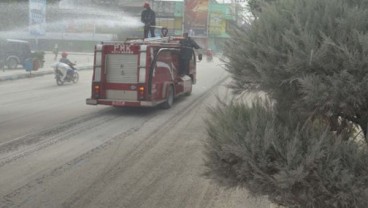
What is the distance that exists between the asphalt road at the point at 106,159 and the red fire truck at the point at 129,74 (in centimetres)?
42

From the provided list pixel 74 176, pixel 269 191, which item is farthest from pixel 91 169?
pixel 269 191

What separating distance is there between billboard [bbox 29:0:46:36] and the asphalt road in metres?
14.0

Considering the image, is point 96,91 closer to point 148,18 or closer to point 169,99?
point 169,99

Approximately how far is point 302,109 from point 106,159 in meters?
5.69

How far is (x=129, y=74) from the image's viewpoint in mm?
14852

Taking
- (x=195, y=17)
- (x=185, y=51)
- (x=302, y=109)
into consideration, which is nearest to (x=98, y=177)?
(x=302, y=109)

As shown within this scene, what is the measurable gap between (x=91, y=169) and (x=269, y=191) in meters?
4.89

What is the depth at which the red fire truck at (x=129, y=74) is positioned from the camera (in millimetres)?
14539

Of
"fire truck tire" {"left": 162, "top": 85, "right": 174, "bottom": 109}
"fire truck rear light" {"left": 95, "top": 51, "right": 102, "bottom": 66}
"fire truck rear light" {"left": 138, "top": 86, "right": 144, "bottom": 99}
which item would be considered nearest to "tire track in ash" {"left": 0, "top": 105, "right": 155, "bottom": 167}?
"fire truck rear light" {"left": 138, "top": 86, "right": 144, "bottom": 99}

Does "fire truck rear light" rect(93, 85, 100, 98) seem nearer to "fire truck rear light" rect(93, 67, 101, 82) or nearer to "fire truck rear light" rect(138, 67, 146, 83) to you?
"fire truck rear light" rect(93, 67, 101, 82)

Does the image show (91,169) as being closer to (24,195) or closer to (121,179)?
(121,179)

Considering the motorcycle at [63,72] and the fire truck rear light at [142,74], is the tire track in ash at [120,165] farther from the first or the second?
the motorcycle at [63,72]

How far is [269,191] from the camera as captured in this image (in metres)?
3.13

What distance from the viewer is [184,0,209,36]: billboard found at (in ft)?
253
